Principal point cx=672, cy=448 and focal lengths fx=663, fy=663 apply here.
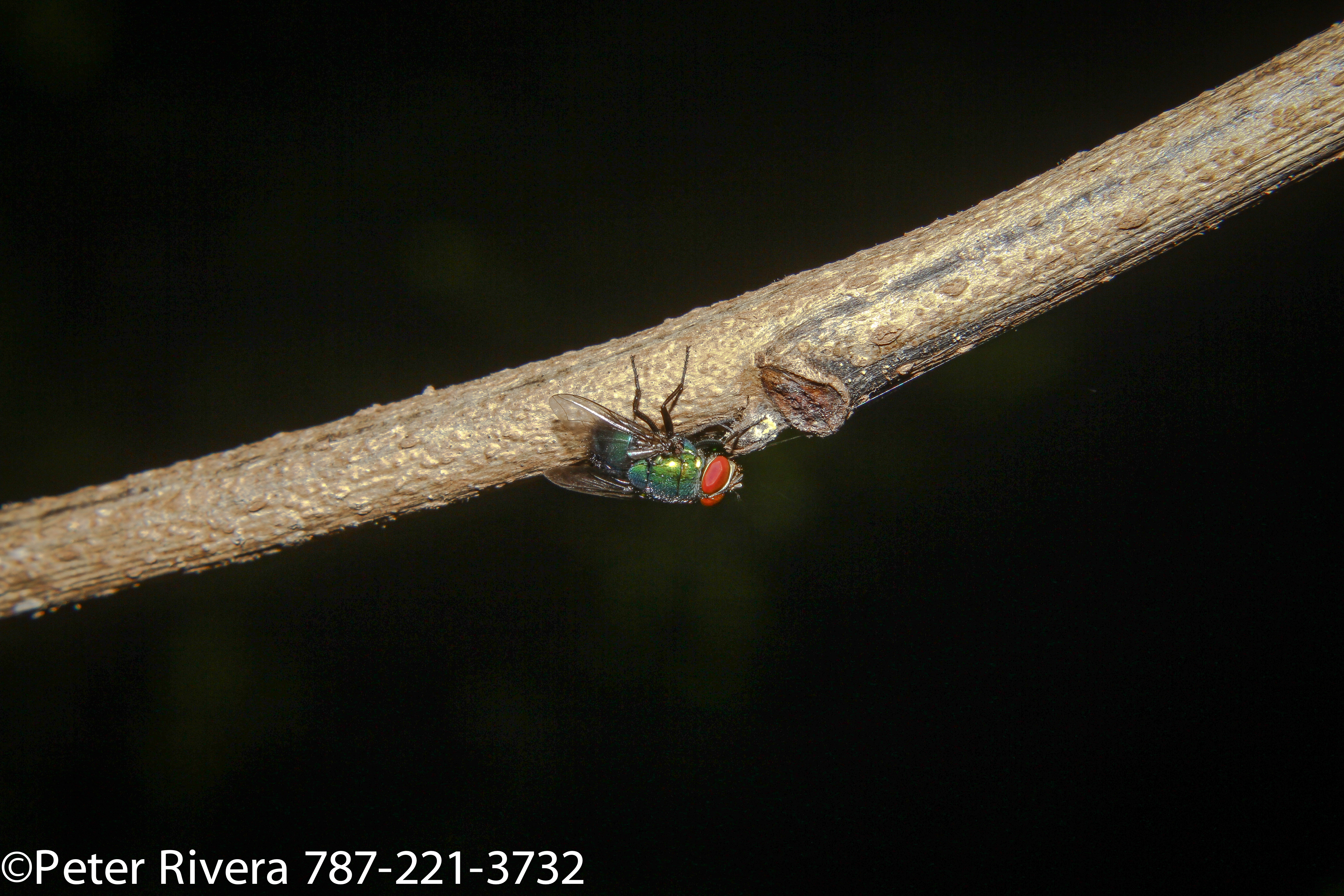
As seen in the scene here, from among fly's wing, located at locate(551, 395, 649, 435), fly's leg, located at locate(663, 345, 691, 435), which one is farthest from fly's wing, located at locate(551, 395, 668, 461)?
fly's leg, located at locate(663, 345, 691, 435)

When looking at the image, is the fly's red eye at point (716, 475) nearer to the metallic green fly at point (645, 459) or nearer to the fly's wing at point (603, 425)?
the metallic green fly at point (645, 459)

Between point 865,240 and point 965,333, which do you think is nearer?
point 965,333

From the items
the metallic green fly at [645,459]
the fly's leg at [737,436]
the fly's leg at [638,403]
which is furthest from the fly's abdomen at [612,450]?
the fly's leg at [737,436]

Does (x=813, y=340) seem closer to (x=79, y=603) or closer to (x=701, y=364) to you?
(x=701, y=364)

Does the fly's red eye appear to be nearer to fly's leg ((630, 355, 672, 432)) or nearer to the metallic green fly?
the metallic green fly

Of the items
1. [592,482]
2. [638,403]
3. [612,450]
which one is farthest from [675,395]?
[592,482]

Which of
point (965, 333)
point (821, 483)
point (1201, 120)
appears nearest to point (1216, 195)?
point (1201, 120)
